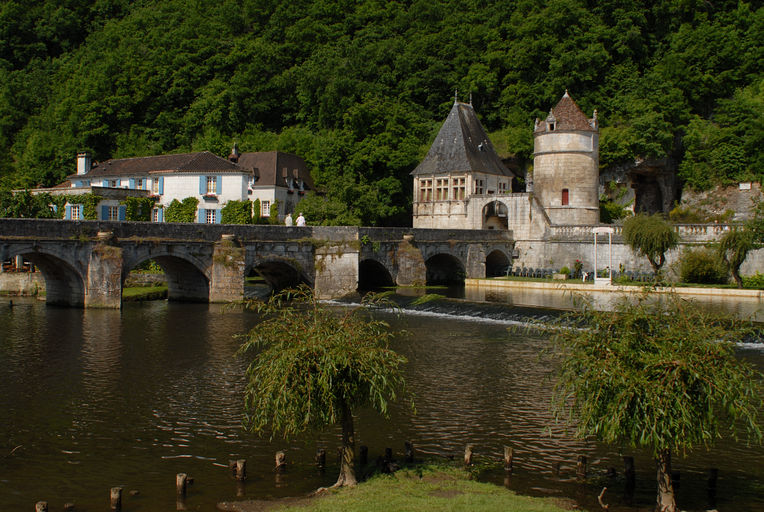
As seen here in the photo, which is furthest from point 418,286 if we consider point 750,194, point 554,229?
point 750,194

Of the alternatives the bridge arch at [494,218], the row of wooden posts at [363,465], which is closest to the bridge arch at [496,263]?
the bridge arch at [494,218]

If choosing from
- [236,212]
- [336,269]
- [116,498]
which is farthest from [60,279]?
[116,498]

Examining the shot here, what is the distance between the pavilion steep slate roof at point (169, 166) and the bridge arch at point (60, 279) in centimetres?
1871

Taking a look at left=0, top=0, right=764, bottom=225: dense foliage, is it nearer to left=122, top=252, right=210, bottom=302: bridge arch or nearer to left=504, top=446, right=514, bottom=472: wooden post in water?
left=122, top=252, right=210, bottom=302: bridge arch

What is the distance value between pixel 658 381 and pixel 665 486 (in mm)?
1737

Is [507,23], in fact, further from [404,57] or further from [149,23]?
[149,23]

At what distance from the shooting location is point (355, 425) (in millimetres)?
15562

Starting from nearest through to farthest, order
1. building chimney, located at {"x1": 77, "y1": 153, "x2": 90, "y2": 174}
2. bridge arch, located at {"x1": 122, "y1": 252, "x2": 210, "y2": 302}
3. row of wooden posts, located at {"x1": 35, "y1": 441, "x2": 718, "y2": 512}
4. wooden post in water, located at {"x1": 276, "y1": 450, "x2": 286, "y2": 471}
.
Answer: row of wooden posts, located at {"x1": 35, "y1": 441, "x2": 718, "y2": 512} < wooden post in water, located at {"x1": 276, "y1": 450, "x2": 286, "y2": 471} < bridge arch, located at {"x1": 122, "y1": 252, "x2": 210, "y2": 302} < building chimney, located at {"x1": 77, "y1": 153, "x2": 90, "y2": 174}

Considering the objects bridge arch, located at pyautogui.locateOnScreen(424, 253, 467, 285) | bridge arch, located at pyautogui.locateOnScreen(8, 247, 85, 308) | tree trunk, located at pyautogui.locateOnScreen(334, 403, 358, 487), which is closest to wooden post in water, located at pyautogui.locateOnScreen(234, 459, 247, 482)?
tree trunk, located at pyautogui.locateOnScreen(334, 403, 358, 487)

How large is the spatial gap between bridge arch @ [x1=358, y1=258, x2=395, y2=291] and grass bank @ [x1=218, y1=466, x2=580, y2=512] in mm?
29893

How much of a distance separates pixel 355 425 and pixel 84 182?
157ft

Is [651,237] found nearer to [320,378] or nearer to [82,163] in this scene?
[320,378]

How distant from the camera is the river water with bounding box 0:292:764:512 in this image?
483 inches

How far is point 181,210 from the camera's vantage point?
5041 centimetres
